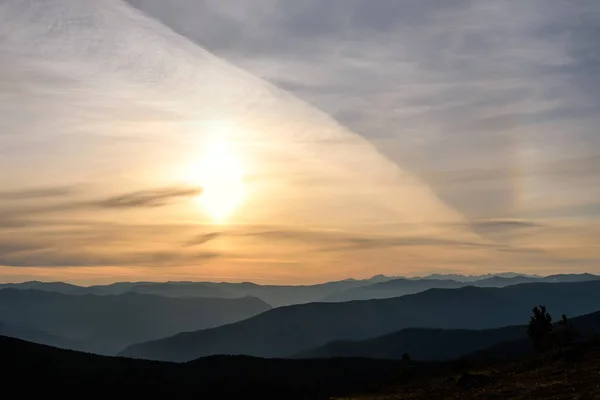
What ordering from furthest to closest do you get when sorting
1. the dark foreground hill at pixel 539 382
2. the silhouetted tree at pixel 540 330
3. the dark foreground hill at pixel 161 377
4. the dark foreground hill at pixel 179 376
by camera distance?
the dark foreground hill at pixel 161 377 → the dark foreground hill at pixel 179 376 → the silhouetted tree at pixel 540 330 → the dark foreground hill at pixel 539 382

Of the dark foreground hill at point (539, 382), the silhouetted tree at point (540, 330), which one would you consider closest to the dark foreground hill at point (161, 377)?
A: the silhouetted tree at point (540, 330)

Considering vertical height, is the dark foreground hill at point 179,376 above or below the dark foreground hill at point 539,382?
below

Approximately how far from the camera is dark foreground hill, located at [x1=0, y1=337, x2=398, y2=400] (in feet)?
298

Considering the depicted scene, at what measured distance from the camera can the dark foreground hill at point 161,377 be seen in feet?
298

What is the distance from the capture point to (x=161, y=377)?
98.0m

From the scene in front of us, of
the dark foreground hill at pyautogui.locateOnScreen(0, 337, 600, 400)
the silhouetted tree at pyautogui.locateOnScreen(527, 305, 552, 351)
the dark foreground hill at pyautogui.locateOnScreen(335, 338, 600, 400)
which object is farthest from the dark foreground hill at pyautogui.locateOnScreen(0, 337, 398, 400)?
the dark foreground hill at pyautogui.locateOnScreen(335, 338, 600, 400)

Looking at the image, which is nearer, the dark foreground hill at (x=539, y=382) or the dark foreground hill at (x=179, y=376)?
the dark foreground hill at (x=539, y=382)

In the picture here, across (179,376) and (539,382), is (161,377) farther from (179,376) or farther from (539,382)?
(539,382)

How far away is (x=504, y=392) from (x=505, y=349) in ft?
457

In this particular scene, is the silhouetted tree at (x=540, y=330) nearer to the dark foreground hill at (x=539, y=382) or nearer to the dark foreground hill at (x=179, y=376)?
the dark foreground hill at (x=539, y=382)

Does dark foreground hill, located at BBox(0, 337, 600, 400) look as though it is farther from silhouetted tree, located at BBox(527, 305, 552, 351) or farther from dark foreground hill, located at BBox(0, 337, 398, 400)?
silhouetted tree, located at BBox(527, 305, 552, 351)

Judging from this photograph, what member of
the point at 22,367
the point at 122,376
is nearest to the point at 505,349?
the point at 122,376

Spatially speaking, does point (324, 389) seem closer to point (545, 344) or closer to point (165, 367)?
point (165, 367)

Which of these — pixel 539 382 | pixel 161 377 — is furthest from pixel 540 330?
pixel 161 377
